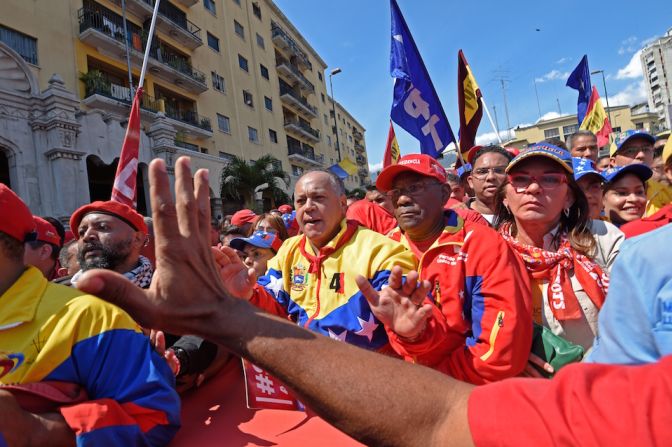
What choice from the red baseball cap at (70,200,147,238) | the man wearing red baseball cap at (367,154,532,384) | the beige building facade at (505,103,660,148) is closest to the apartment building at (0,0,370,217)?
the red baseball cap at (70,200,147,238)

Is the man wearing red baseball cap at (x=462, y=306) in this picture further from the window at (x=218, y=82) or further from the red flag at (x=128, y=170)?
the window at (x=218, y=82)

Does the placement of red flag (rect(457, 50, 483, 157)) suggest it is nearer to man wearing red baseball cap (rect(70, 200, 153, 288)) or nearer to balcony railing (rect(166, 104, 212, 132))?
man wearing red baseball cap (rect(70, 200, 153, 288))

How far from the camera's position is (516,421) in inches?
29.9

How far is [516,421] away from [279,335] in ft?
1.78

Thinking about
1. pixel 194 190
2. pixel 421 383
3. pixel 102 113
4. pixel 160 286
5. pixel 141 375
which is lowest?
pixel 141 375

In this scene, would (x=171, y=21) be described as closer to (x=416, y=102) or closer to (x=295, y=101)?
(x=295, y=101)

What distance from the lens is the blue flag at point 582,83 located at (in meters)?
8.56

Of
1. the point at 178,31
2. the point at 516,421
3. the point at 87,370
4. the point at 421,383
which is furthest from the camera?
the point at 178,31

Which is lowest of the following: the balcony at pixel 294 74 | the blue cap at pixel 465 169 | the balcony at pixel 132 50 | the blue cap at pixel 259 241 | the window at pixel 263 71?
the blue cap at pixel 259 241

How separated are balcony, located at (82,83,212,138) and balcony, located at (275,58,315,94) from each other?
45.4 ft

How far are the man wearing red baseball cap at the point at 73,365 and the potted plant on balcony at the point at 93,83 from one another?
18079 millimetres

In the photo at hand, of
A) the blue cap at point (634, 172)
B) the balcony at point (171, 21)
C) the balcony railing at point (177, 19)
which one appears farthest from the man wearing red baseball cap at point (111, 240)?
the balcony railing at point (177, 19)

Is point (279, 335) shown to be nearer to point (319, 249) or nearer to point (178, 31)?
point (319, 249)

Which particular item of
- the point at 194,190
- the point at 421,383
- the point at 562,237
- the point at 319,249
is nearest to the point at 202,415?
the point at 319,249
